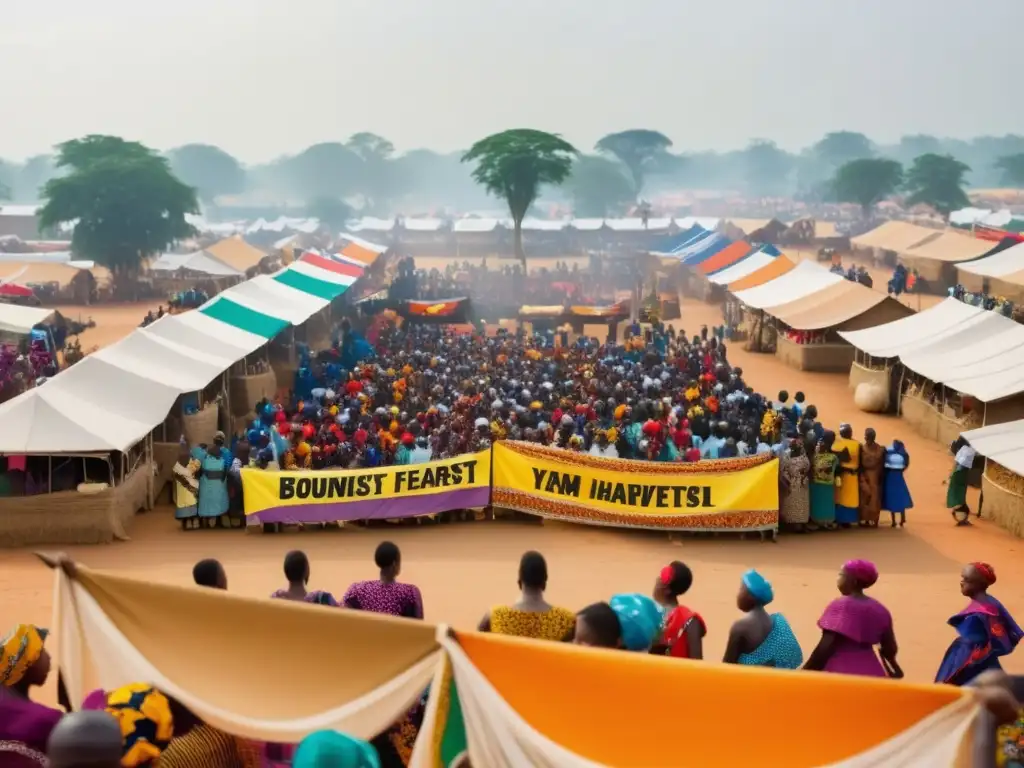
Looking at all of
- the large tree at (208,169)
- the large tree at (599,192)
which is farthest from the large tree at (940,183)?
the large tree at (208,169)

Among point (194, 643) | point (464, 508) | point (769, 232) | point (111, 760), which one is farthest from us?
point (769, 232)

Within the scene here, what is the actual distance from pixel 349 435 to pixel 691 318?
1070 inches

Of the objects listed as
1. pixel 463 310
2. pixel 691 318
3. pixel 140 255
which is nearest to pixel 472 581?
pixel 463 310

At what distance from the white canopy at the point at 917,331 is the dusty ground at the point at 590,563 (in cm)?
734

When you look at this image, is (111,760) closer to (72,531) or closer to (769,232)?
(72,531)

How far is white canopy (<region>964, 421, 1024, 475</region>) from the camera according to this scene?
1422cm

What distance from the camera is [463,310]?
35594 millimetres

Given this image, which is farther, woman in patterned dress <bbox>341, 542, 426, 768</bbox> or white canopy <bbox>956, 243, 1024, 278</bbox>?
white canopy <bbox>956, 243, 1024, 278</bbox>

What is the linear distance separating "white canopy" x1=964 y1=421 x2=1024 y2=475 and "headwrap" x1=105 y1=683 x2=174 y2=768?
39.1ft

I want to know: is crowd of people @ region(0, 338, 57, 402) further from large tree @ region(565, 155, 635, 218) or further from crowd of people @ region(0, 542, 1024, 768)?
large tree @ region(565, 155, 635, 218)

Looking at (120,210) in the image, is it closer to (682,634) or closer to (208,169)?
(682,634)

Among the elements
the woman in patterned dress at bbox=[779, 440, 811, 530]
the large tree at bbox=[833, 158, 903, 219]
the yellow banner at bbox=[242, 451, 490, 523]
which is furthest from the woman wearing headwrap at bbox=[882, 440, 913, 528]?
the large tree at bbox=[833, 158, 903, 219]

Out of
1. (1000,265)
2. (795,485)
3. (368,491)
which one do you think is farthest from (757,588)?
(1000,265)

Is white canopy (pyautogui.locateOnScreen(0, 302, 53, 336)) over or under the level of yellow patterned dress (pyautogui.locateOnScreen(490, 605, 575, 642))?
under
